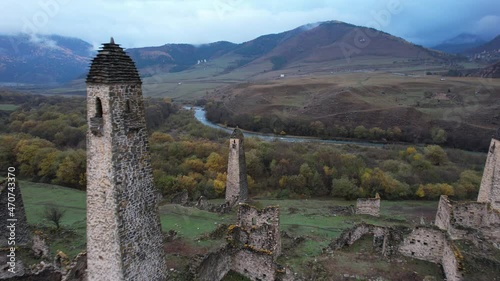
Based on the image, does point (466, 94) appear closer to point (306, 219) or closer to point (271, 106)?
point (271, 106)

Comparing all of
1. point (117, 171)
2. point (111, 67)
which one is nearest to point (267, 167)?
point (117, 171)

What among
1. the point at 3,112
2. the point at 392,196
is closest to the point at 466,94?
the point at 392,196

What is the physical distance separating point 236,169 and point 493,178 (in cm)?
1700

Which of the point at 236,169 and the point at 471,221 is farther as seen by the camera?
the point at 236,169

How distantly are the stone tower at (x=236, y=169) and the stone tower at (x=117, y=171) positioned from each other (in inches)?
661

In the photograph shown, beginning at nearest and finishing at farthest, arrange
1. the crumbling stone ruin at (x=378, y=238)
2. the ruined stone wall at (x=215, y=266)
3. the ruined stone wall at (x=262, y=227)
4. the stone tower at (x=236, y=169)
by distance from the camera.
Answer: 1. the ruined stone wall at (x=215, y=266)
2. the ruined stone wall at (x=262, y=227)
3. the crumbling stone ruin at (x=378, y=238)
4. the stone tower at (x=236, y=169)

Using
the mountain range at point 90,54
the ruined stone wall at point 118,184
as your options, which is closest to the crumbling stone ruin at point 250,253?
the ruined stone wall at point 118,184

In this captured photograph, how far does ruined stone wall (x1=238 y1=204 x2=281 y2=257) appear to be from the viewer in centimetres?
1745

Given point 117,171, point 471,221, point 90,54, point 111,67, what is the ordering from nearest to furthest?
point 111,67 → point 117,171 → point 471,221 → point 90,54

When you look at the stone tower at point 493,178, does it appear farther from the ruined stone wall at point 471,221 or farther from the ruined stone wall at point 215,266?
the ruined stone wall at point 215,266

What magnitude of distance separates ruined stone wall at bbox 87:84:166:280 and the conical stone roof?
7.2 inches

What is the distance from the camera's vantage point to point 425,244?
17016 mm

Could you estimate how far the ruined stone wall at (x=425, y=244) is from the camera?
1672 cm

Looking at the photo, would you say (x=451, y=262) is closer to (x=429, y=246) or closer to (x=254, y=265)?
(x=429, y=246)
